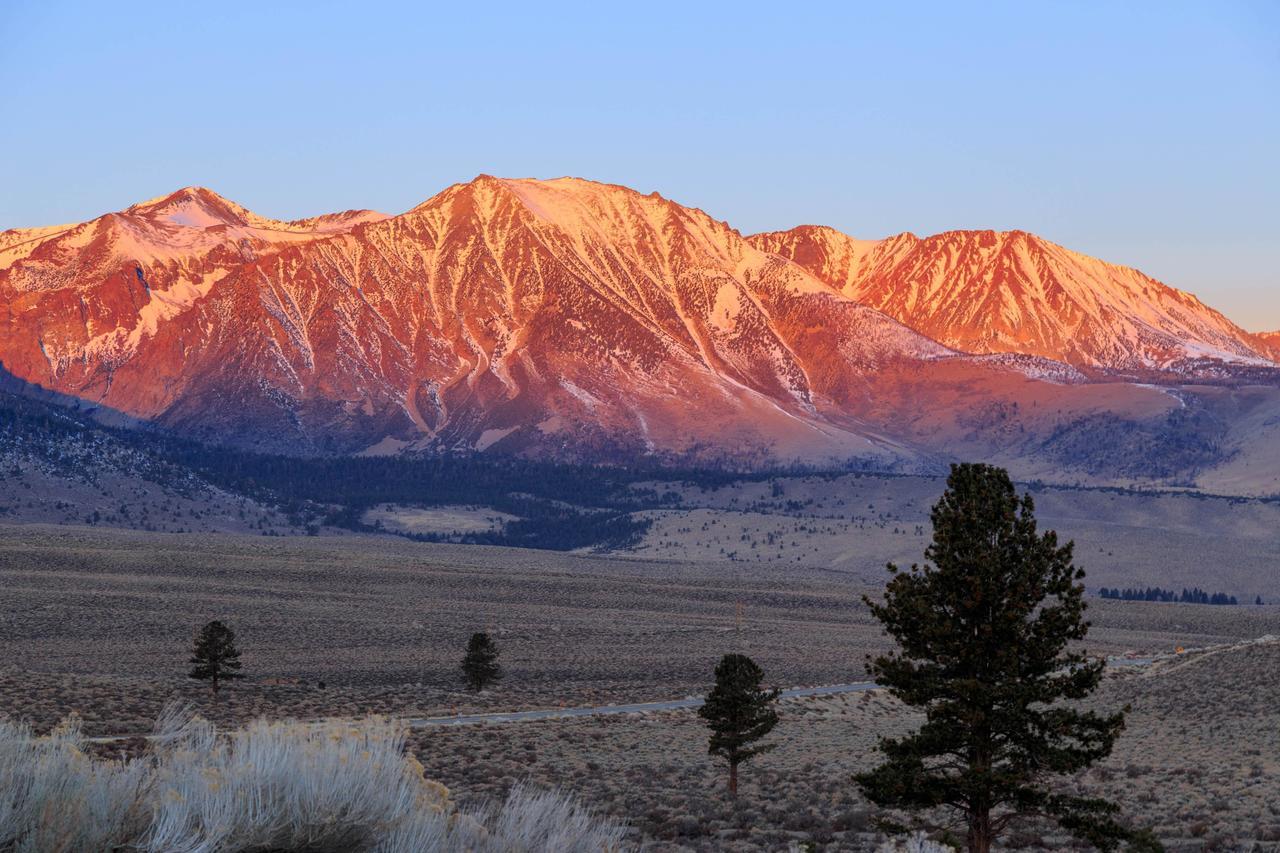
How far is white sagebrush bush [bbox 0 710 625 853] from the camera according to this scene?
10.8 meters

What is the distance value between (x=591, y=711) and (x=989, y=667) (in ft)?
98.7

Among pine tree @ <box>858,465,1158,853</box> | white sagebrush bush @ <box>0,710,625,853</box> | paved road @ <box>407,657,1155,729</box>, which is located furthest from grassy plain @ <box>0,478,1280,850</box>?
white sagebrush bush @ <box>0,710,625,853</box>

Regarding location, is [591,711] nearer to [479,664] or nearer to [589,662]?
[479,664]

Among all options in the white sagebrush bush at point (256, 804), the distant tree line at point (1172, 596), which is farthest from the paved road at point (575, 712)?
the distant tree line at point (1172, 596)

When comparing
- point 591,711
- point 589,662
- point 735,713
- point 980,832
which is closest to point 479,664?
point 591,711

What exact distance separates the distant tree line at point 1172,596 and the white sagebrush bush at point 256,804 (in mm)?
128783

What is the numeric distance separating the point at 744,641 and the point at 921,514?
112m

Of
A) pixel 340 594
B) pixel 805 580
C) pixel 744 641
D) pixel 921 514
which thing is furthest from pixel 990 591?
pixel 921 514

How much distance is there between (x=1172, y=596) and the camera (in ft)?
456

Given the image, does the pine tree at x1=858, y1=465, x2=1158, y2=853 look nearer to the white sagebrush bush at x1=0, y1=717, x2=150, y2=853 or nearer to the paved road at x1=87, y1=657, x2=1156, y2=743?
the white sagebrush bush at x1=0, y1=717, x2=150, y2=853

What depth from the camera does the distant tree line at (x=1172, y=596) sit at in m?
136

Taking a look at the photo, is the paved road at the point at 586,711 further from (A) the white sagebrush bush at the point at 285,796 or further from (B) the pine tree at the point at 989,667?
(A) the white sagebrush bush at the point at 285,796

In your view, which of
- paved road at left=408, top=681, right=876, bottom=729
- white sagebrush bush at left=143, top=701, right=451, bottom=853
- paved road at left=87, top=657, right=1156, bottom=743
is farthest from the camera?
paved road at left=408, top=681, right=876, bottom=729

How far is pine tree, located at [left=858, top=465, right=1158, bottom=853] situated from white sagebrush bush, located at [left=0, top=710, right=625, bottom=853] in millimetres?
7094
